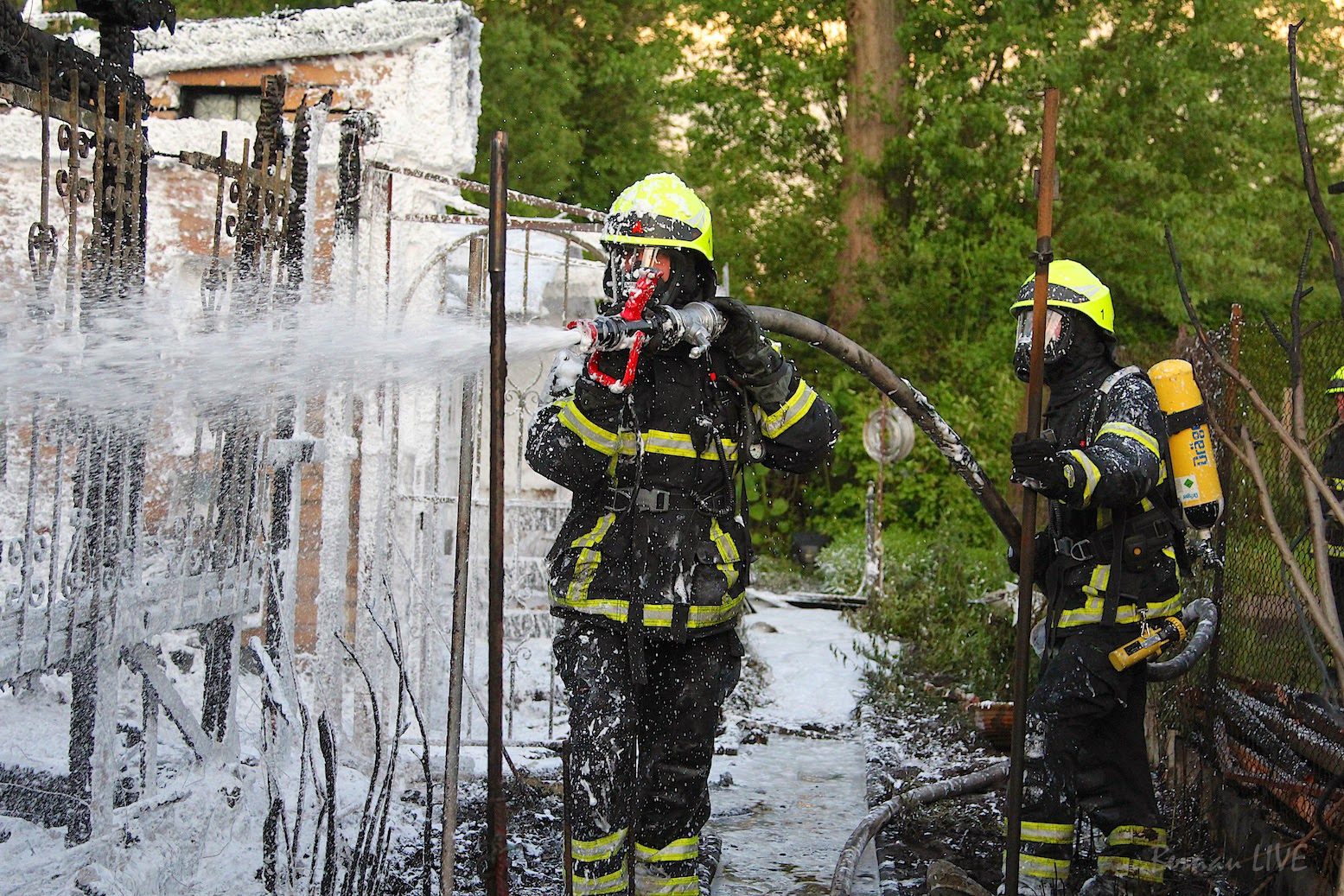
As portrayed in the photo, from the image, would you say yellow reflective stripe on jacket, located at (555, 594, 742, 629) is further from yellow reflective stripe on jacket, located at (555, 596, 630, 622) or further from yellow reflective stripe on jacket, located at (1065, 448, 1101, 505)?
yellow reflective stripe on jacket, located at (1065, 448, 1101, 505)

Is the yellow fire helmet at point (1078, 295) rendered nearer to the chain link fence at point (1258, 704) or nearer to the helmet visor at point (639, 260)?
the chain link fence at point (1258, 704)

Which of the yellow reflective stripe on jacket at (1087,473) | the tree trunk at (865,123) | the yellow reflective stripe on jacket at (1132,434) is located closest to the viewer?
the yellow reflective stripe on jacket at (1087,473)

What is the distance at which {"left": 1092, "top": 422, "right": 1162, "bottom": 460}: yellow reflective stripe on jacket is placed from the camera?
12.6ft

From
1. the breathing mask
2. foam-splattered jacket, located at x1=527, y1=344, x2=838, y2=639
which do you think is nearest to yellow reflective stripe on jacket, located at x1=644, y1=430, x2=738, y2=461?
foam-splattered jacket, located at x1=527, y1=344, x2=838, y2=639

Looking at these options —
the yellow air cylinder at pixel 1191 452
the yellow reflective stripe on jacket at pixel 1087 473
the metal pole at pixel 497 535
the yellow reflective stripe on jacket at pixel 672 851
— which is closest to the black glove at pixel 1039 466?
the yellow reflective stripe on jacket at pixel 1087 473

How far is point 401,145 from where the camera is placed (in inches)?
272

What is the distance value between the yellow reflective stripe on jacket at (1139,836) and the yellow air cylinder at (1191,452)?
0.95 metres

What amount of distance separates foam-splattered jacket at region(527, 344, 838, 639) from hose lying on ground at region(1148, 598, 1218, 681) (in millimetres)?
1481

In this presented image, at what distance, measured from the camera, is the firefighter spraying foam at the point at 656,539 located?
3.36 metres

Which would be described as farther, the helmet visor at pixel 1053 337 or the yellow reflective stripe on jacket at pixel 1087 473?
the helmet visor at pixel 1053 337

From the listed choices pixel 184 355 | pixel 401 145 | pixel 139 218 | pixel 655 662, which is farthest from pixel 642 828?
pixel 401 145

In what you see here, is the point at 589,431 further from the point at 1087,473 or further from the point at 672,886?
the point at 1087,473

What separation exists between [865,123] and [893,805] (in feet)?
42.0

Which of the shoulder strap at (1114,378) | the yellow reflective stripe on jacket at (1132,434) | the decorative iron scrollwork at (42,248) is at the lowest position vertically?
the yellow reflective stripe on jacket at (1132,434)
